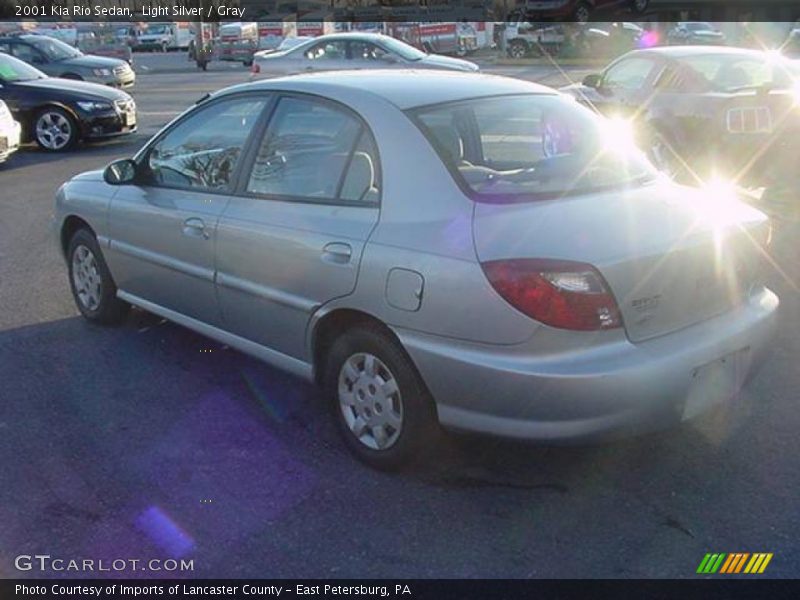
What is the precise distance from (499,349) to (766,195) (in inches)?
262

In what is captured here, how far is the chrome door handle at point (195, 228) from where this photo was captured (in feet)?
14.0

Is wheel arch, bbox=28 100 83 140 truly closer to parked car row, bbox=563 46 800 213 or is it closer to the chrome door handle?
parked car row, bbox=563 46 800 213

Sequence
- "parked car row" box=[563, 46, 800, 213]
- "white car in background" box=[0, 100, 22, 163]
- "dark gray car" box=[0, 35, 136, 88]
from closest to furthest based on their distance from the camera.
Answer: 1. "parked car row" box=[563, 46, 800, 213]
2. "white car in background" box=[0, 100, 22, 163]
3. "dark gray car" box=[0, 35, 136, 88]

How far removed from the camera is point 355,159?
12.2 feet

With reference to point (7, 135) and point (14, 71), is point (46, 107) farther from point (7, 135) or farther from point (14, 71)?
point (7, 135)

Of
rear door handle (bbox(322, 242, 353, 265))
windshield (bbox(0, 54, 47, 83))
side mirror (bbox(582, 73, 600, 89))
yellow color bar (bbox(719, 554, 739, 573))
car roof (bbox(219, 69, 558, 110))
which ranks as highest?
car roof (bbox(219, 69, 558, 110))

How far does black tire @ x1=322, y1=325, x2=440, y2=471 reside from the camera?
11.1 ft

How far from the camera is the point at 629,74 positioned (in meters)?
9.74

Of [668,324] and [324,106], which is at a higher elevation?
[324,106]

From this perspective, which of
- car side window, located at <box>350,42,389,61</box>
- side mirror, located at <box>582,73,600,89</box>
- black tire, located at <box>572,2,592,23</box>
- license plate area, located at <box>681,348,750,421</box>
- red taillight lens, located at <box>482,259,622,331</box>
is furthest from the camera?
black tire, located at <box>572,2,592,23</box>

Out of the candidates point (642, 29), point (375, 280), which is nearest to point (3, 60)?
point (375, 280)

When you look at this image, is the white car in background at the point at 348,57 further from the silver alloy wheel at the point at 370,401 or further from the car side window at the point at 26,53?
the silver alloy wheel at the point at 370,401

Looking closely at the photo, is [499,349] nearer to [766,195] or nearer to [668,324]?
[668,324]

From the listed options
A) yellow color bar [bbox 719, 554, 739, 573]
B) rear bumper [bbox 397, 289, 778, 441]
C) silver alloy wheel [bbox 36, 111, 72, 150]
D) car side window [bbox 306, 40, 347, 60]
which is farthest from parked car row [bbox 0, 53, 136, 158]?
yellow color bar [bbox 719, 554, 739, 573]
